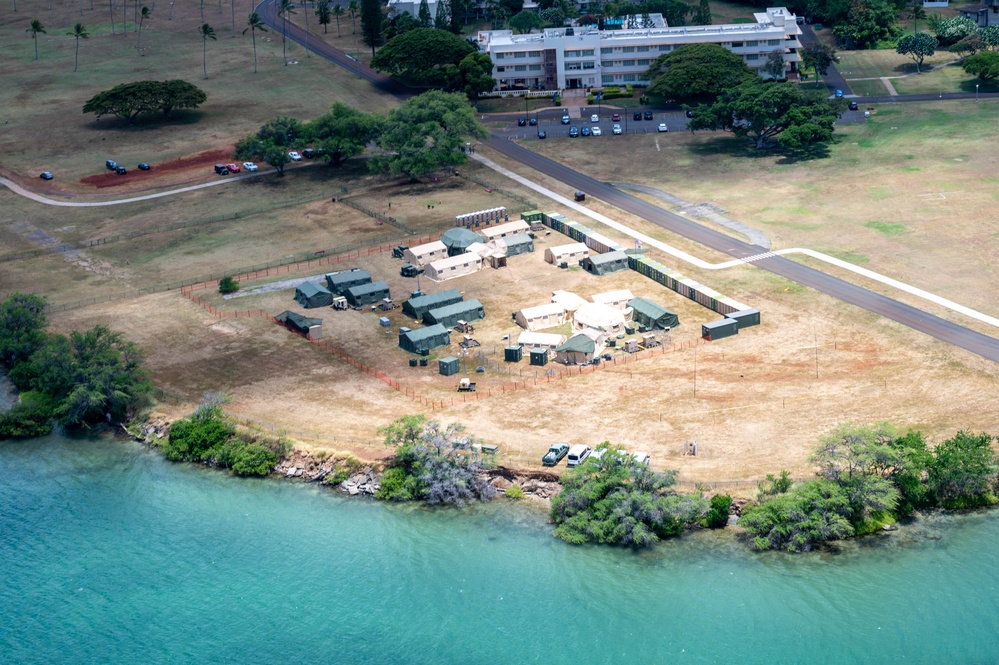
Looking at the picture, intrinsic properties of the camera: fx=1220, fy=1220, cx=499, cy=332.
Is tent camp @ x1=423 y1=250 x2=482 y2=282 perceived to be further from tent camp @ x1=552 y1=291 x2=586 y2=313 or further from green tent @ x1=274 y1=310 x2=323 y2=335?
green tent @ x1=274 y1=310 x2=323 y2=335

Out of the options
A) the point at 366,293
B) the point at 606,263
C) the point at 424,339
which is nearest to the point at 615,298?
the point at 606,263

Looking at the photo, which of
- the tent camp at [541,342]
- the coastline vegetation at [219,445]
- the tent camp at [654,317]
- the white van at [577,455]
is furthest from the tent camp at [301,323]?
the white van at [577,455]

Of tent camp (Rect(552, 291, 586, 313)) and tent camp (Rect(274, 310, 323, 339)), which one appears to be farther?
tent camp (Rect(552, 291, 586, 313))

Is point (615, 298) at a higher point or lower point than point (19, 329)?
higher

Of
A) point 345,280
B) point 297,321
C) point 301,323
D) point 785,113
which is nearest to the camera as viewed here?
point 301,323

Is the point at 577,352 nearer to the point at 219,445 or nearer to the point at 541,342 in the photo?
the point at 541,342

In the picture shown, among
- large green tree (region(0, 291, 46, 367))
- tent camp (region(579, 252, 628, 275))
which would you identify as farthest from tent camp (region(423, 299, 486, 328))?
large green tree (region(0, 291, 46, 367))

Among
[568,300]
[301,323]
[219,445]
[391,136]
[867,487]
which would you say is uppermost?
[391,136]
